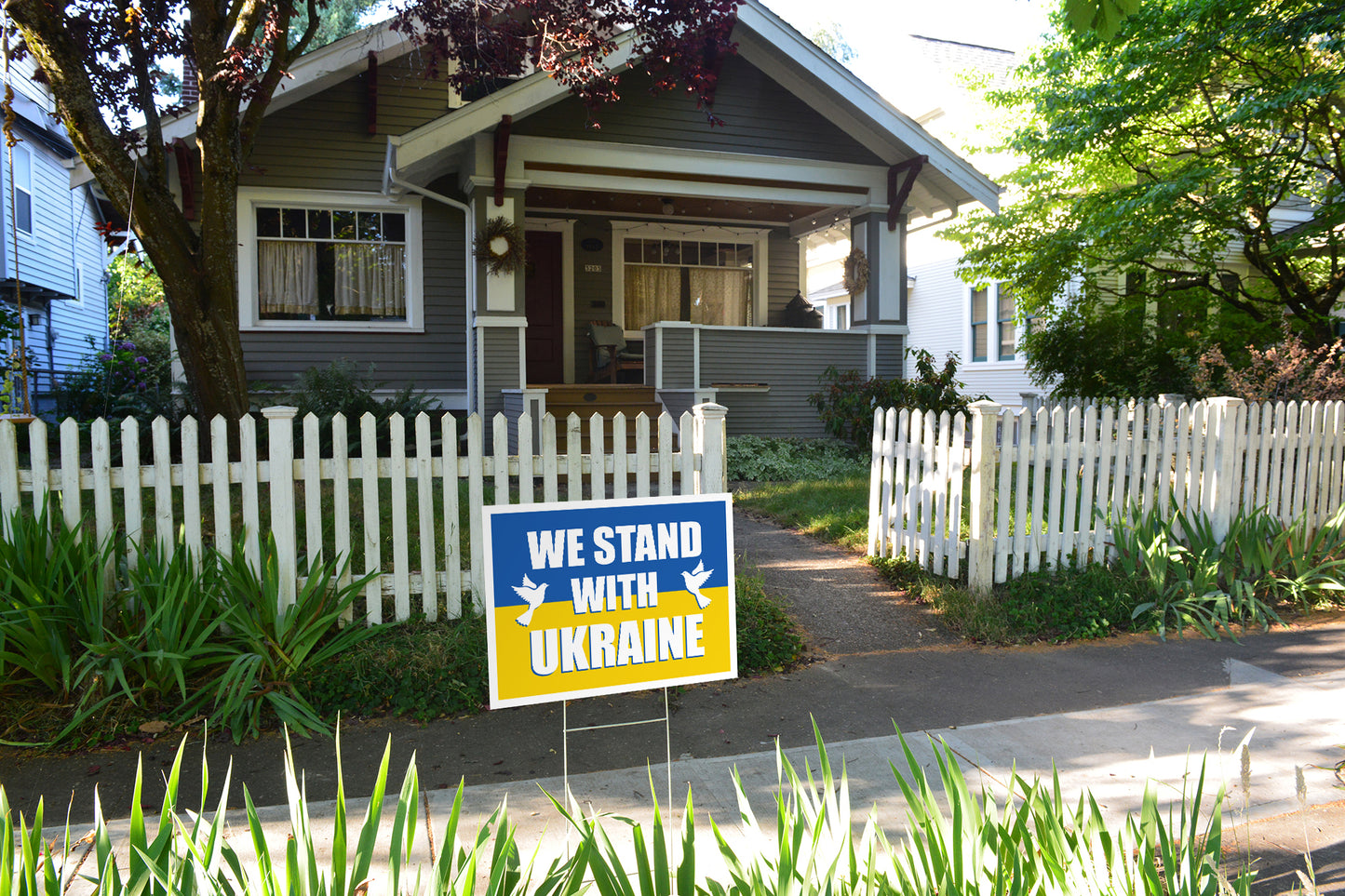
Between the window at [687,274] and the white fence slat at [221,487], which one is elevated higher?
the window at [687,274]

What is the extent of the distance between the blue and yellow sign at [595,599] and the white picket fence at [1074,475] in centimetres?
319

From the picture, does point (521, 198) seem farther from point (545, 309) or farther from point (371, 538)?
point (371, 538)

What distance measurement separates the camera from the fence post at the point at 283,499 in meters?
4.58

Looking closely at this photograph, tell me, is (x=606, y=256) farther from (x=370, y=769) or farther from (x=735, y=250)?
(x=370, y=769)

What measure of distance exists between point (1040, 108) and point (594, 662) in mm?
11168

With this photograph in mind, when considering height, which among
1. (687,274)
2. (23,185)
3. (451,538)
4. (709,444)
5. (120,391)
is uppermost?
(23,185)

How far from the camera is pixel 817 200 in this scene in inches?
493

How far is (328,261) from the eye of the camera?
12.2 meters

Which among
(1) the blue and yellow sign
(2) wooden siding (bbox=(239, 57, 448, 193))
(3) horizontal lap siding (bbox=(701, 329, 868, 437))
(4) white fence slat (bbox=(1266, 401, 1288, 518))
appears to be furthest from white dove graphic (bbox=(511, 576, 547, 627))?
(2) wooden siding (bbox=(239, 57, 448, 193))

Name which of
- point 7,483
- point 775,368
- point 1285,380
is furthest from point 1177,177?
point 7,483

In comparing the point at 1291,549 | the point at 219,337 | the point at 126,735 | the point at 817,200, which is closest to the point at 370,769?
the point at 126,735

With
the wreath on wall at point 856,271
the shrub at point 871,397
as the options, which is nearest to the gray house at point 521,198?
the wreath on wall at point 856,271

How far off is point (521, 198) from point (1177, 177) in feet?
25.3

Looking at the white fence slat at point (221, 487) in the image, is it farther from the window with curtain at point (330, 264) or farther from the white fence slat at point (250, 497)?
the window with curtain at point (330, 264)
